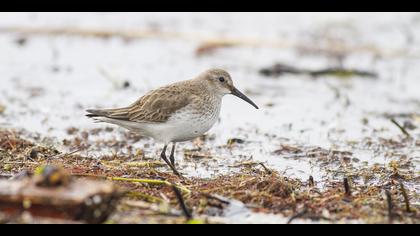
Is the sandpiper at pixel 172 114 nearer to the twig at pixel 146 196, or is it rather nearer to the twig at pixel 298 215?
the twig at pixel 146 196

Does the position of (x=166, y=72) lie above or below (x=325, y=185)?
above

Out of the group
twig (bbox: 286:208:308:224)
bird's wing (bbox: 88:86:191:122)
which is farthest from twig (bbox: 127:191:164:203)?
bird's wing (bbox: 88:86:191:122)

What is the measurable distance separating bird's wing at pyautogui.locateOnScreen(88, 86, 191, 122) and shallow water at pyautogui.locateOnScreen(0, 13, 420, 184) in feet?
1.80

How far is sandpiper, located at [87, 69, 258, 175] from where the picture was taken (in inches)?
303

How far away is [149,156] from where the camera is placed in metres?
8.23

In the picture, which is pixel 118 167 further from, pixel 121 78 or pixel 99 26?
pixel 99 26

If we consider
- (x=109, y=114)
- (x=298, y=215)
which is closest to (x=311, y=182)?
(x=298, y=215)

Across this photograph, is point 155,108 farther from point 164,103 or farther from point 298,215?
point 298,215

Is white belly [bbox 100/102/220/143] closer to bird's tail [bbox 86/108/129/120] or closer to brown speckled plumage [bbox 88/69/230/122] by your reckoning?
brown speckled plumage [bbox 88/69/230/122]

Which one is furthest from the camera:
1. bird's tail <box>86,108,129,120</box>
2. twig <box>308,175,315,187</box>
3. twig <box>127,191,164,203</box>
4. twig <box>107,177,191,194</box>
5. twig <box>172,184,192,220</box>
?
bird's tail <box>86,108,129,120</box>

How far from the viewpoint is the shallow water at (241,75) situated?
9203 mm

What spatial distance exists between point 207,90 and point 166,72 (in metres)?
4.88

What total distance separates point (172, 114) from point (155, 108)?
9.6 inches

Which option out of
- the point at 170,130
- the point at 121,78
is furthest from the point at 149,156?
the point at 121,78
